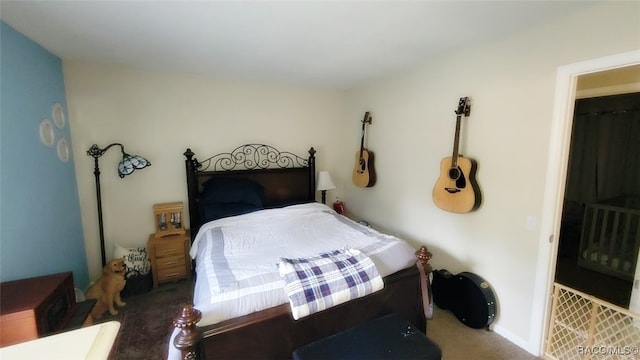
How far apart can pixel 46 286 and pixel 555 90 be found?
344cm

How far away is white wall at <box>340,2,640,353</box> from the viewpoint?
5.61ft

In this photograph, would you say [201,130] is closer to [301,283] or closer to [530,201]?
[301,283]

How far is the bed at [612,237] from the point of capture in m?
2.94

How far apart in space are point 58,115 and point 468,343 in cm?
401

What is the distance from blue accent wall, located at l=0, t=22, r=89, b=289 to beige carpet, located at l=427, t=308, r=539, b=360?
9.89ft

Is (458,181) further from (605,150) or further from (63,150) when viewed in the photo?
(63,150)

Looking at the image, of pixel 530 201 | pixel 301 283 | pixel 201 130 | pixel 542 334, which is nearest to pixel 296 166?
pixel 201 130

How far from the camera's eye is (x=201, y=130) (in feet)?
10.4

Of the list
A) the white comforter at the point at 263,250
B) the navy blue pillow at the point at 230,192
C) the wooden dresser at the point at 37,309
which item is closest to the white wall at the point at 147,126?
the navy blue pillow at the point at 230,192

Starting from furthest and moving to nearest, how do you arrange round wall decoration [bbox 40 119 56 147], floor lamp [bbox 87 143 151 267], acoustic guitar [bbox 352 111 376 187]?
acoustic guitar [bbox 352 111 376 187] → floor lamp [bbox 87 143 151 267] → round wall decoration [bbox 40 119 56 147]

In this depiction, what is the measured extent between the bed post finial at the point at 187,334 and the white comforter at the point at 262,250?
0.10 m

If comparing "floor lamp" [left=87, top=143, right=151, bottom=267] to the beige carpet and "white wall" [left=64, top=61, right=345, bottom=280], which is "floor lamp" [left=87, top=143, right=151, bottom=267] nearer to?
"white wall" [left=64, top=61, right=345, bottom=280]

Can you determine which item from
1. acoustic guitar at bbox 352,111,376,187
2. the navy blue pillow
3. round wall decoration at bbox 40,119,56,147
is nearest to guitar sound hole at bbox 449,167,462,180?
acoustic guitar at bbox 352,111,376,187

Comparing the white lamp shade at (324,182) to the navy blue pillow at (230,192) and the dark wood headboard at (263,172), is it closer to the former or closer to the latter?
the dark wood headboard at (263,172)
